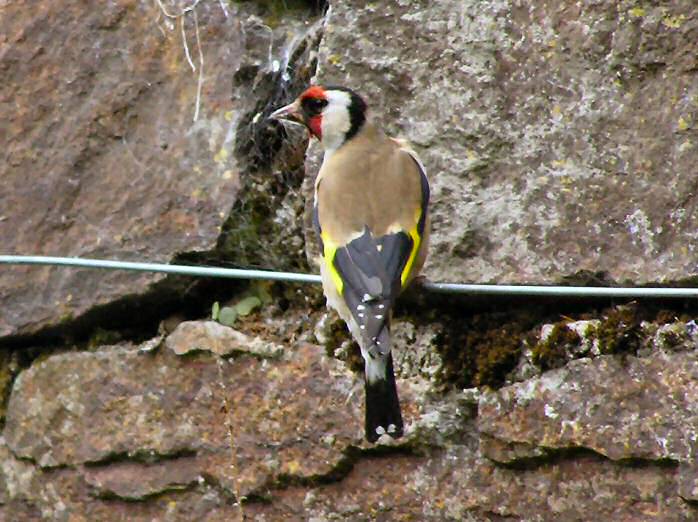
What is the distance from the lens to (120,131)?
12.6 ft

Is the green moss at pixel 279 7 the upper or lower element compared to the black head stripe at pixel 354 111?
upper

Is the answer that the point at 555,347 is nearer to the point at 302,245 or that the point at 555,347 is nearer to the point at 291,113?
the point at 302,245

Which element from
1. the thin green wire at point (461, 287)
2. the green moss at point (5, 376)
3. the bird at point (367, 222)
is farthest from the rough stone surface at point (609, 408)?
the green moss at point (5, 376)

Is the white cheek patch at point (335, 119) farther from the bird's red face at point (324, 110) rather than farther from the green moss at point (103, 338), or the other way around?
the green moss at point (103, 338)

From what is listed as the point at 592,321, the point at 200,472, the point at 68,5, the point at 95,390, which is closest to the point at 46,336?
the point at 95,390

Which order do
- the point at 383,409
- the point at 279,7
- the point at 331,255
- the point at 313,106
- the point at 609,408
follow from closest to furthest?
the point at 609,408 → the point at 383,409 → the point at 331,255 → the point at 313,106 → the point at 279,7

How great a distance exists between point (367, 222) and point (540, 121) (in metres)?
0.66

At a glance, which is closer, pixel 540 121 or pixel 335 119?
pixel 540 121

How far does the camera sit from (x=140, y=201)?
148 inches

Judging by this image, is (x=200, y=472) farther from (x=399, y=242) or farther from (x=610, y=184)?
(x=610, y=184)

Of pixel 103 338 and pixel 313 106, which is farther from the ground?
pixel 313 106

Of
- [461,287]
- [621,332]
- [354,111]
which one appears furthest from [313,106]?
[621,332]

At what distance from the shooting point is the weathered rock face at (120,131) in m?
3.74

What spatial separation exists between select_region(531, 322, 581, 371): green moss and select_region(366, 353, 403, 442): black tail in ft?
1.10
